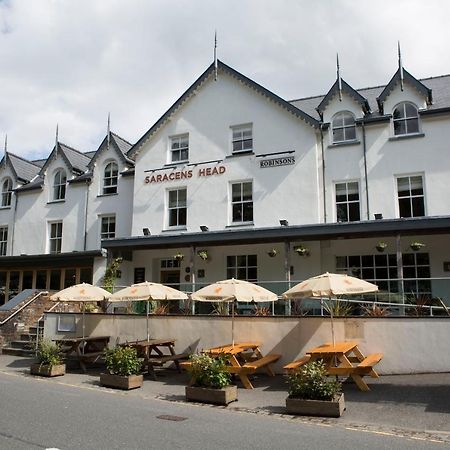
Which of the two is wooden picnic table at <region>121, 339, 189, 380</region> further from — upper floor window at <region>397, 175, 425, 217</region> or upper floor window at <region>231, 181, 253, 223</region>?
upper floor window at <region>397, 175, 425, 217</region>

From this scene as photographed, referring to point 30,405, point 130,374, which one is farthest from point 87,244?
point 30,405

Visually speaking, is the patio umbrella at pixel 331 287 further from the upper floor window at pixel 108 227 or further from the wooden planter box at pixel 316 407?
the upper floor window at pixel 108 227

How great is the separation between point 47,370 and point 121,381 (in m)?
3.10

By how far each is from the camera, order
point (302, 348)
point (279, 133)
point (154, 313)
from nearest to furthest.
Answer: point (302, 348) → point (154, 313) → point (279, 133)

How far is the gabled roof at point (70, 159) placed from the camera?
1073 inches

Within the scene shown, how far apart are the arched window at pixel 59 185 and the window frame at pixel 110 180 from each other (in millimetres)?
2839

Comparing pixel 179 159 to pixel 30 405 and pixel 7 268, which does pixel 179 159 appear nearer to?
pixel 7 268

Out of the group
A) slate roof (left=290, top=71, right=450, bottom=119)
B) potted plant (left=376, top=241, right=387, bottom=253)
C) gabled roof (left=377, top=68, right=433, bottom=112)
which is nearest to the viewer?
potted plant (left=376, top=241, right=387, bottom=253)

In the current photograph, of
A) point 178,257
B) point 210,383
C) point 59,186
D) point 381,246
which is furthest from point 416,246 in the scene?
point 59,186

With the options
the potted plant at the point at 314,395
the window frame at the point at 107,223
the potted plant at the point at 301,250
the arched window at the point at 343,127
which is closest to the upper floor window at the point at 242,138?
the arched window at the point at 343,127

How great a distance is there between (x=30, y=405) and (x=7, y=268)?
19765 millimetres

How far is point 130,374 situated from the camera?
12.1m

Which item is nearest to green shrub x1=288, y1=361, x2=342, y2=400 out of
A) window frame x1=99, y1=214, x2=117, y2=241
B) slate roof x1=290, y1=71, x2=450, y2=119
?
slate roof x1=290, y1=71, x2=450, y2=119

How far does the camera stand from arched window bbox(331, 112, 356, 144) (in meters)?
20.4
